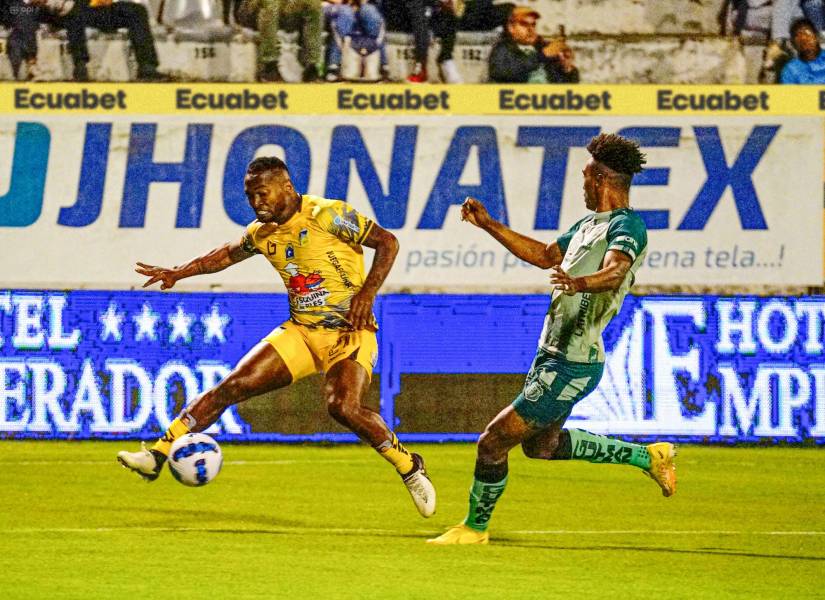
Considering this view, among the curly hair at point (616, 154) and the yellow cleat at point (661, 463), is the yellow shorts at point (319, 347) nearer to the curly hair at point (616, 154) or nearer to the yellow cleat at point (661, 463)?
the yellow cleat at point (661, 463)

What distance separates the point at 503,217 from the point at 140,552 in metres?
9.22

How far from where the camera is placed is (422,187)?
56.4 ft

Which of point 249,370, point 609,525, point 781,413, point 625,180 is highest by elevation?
point 625,180

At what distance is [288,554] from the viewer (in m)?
8.45

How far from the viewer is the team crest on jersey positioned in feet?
31.8

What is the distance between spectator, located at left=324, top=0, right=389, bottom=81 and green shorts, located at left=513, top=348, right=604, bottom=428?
32.5ft

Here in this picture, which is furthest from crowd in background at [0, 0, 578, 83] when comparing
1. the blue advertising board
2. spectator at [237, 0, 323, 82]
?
the blue advertising board

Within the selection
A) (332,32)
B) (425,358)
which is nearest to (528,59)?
(332,32)

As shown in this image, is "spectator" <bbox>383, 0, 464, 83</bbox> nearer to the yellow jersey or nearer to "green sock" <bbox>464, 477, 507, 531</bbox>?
the yellow jersey

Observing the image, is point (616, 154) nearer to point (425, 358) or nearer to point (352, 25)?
point (425, 358)

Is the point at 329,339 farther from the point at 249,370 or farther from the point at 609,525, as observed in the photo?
the point at 609,525

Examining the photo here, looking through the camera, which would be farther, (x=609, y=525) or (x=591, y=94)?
(x=591, y=94)

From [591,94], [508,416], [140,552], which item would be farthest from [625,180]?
[591,94]

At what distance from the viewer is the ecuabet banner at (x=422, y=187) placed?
17.0 m
